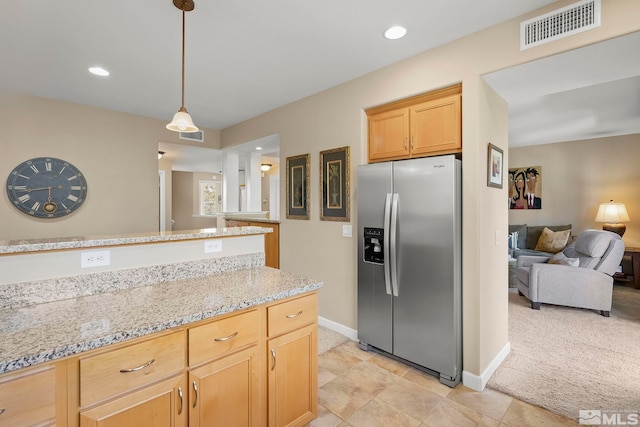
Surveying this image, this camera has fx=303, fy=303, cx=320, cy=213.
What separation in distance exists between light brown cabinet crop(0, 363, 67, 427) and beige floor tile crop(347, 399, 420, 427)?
1.59 meters

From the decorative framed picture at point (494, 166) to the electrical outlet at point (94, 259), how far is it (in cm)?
265

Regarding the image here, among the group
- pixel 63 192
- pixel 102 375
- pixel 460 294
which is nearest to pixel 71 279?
pixel 102 375

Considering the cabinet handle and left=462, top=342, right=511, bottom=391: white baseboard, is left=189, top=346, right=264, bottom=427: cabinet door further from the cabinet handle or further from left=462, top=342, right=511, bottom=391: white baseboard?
left=462, top=342, right=511, bottom=391: white baseboard

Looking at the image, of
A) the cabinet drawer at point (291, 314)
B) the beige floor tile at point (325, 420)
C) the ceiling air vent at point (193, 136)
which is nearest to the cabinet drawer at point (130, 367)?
the cabinet drawer at point (291, 314)

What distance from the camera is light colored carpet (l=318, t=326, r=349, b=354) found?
2.96 meters

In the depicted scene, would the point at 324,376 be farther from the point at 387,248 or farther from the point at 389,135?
the point at 389,135

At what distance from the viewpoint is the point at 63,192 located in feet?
12.1

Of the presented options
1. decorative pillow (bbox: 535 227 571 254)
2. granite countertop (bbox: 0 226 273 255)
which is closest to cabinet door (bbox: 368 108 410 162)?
granite countertop (bbox: 0 226 273 255)

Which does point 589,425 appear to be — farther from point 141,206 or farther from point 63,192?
point 63,192

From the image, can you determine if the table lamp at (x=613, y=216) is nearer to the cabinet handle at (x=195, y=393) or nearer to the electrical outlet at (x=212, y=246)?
the electrical outlet at (x=212, y=246)

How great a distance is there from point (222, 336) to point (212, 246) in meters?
0.76

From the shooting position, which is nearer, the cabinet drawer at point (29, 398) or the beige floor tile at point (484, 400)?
the cabinet drawer at point (29, 398)

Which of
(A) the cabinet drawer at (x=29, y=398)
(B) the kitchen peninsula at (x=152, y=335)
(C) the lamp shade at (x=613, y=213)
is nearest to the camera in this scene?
(A) the cabinet drawer at (x=29, y=398)

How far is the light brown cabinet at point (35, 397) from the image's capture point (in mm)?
921
